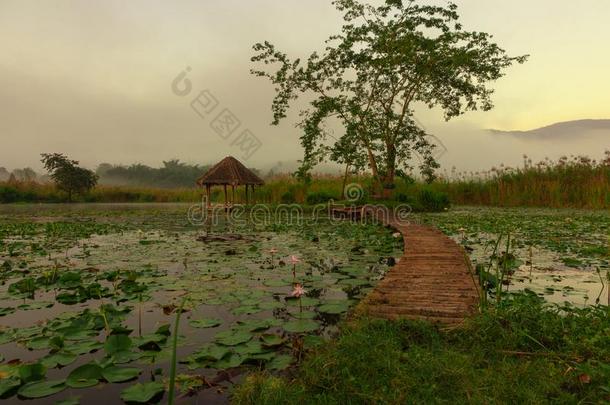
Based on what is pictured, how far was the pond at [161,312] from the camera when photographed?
106 inches

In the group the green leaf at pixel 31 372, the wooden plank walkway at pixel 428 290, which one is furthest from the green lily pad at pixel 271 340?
the green leaf at pixel 31 372

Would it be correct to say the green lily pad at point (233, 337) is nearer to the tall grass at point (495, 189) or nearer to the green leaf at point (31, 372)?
the green leaf at point (31, 372)

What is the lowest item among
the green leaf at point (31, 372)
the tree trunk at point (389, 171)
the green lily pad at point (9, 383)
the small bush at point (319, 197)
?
the green lily pad at point (9, 383)

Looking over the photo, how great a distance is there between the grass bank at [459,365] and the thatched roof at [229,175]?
17873 millimetres

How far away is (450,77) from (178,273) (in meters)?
17.1

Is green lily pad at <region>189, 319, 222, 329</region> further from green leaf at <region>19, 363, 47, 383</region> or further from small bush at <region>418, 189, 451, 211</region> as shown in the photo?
small bush at <region>418, 189, 451, 211</region>

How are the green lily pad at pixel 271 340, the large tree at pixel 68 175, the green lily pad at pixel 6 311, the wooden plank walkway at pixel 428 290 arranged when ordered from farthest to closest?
the large tree at pixel 68 175, the green lily pad at pixel 6 311, the wooden plank walkway at pixel 428 290, the green lily pad at pixel 271 340

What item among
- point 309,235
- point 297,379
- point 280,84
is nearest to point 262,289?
point 297,379

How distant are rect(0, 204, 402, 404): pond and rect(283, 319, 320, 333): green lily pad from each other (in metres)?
0.02

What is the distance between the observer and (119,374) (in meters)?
2.73

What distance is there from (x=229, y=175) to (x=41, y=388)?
61.0 ft

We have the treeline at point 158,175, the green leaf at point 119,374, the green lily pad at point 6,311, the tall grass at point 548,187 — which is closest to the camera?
the green leaf at point 119,374

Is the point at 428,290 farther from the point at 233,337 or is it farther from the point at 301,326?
the point at 233,337

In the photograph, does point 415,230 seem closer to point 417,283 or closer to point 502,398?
point 417,283
